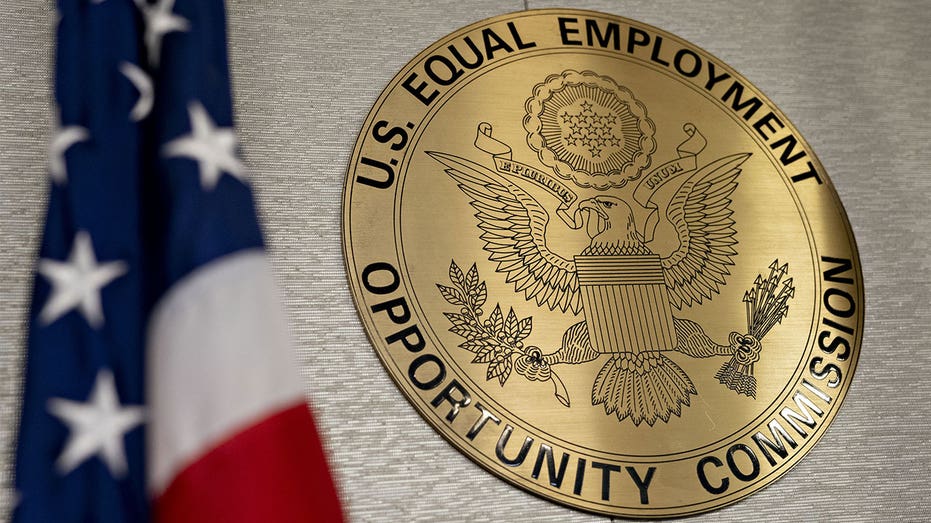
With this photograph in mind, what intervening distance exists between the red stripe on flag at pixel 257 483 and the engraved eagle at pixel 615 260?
0.50 meters

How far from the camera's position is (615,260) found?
124cm

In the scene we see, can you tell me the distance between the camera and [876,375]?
Result: 4.29 ft

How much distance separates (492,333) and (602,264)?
222 mm

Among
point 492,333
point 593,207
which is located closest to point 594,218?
point 593,207

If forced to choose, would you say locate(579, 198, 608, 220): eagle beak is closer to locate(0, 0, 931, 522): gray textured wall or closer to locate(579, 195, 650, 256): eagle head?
locate(579, 195, 650, 256): eagle head

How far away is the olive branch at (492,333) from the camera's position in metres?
1.13

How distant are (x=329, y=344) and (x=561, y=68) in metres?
0.62

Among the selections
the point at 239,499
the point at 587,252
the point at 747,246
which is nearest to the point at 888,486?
the point at 747,246

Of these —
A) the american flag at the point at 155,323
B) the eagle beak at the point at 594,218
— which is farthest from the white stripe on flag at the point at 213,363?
the eagle beak at the point at 594,218

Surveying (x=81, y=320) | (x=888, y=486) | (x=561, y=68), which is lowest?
(x=888, y=486)

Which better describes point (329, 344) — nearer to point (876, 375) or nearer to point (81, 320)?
point (81, 320)

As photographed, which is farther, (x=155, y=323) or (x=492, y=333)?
(x=492, y=333)

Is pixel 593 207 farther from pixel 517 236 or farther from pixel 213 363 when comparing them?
pixel 213 363

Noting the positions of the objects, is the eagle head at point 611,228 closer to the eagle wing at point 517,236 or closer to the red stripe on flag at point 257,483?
the eagle wing at point 517,236
